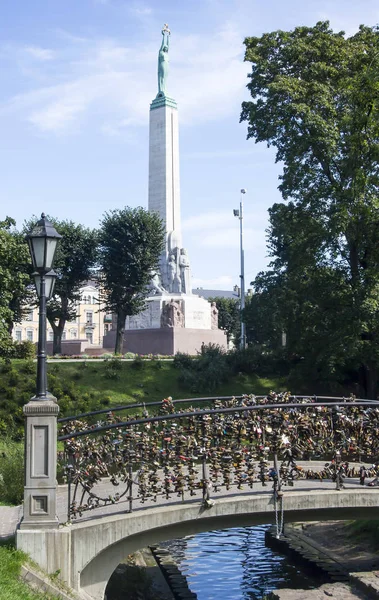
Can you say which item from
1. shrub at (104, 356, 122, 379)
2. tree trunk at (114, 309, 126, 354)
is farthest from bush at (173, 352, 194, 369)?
tree trunk at (114, 309, 126, 354)

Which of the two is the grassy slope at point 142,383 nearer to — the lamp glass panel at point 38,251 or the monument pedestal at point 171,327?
the monument pedestal at point 171,327

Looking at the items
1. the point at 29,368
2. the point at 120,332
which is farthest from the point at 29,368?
the point at 120,332

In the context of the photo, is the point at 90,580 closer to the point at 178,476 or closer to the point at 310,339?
the point at 178,476

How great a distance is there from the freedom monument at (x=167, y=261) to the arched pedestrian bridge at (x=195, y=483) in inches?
1360

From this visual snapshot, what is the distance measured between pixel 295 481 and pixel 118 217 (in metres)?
35.9

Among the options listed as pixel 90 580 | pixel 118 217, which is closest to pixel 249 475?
pixel 90 580

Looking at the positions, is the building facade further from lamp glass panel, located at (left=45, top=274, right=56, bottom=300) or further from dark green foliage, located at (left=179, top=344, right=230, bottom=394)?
lamp glass panel, located at (left=45, top=274, right=56, bottom=300)

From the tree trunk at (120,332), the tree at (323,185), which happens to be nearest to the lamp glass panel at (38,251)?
the tree at (323,185)

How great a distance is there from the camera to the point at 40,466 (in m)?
11.4

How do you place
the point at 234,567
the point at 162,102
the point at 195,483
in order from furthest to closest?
the point at 162,102
the point at 234,567
the point at 195,483

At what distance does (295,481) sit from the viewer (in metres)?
14.6

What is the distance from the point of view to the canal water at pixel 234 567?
54.0ft

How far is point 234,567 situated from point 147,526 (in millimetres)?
7021

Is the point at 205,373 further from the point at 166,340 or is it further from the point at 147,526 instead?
the point at 147,526
